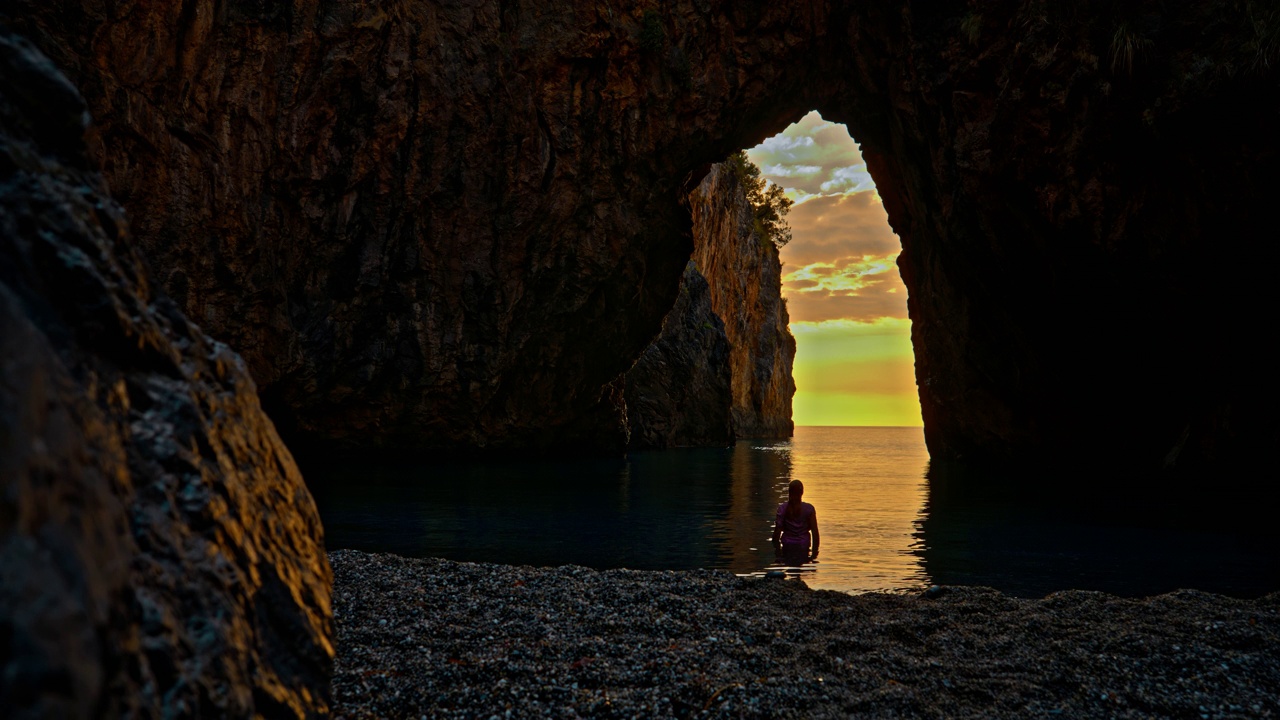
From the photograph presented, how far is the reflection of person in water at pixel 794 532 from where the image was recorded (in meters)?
12.3

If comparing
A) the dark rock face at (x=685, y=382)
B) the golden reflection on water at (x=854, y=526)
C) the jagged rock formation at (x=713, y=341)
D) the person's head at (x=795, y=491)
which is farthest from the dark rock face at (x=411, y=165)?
the person's head at (x=795, y=491)

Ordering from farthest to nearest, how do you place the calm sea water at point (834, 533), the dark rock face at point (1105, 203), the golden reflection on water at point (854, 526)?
1. the dark rock face at point (1105, 203)
2. the calm sea water at point (834, 533)
3. the golden reflection on water at point (854, 526)

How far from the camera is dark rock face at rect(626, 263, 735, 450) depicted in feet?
181

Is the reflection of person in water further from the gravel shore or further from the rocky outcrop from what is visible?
the rocky outcrop

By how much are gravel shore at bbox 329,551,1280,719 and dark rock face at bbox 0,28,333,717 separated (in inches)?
96.2

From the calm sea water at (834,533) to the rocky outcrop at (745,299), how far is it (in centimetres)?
3625

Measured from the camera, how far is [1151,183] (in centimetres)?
2089

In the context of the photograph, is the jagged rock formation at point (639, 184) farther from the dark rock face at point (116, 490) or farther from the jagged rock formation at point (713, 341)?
the dark rock face at point (116, 490)

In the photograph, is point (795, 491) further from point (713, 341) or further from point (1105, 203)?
point (713, 341)

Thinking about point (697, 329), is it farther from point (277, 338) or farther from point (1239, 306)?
point (1239, 306)

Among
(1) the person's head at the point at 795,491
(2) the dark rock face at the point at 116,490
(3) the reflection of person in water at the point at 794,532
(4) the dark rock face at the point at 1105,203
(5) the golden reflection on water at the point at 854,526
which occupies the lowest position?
(5) the golden reflection on water at the point at 854,526

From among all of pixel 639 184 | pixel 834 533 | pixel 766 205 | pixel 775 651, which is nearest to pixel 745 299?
pixel 766 205

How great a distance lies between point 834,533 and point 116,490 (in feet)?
53.2

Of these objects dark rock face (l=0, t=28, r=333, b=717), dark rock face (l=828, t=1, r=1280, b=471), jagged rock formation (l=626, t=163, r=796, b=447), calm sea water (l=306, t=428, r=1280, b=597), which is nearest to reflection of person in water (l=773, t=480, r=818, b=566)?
calm sea water (l=306, t=428, r=1280, b=597)
